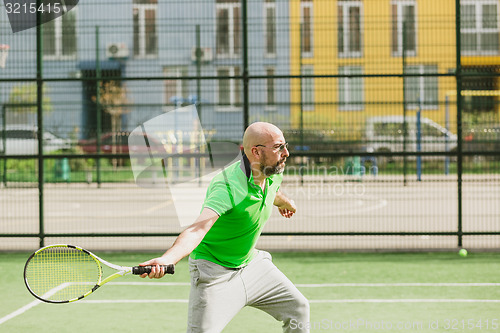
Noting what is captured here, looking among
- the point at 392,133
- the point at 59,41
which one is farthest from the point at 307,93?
the point at 59,41

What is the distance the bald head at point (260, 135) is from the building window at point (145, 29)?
23.3ft

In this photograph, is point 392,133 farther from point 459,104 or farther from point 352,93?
point 459,104

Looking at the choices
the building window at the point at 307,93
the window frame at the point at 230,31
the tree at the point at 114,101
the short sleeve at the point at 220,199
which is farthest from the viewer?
the window frame at the point at 230,31

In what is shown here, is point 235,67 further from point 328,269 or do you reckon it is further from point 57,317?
point 57,317

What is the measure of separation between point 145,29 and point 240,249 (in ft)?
25.8

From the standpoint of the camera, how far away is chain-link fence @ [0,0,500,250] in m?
10.8

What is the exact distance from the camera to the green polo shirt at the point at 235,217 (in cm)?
435

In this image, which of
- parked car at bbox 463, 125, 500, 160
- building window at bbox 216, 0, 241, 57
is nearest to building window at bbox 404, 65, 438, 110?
parked car at bbox 463, 125, 500, 160

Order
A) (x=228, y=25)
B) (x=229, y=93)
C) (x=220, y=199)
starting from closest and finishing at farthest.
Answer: (x=220, y=199) → (x=229, y=93) → (x=228, y=25)

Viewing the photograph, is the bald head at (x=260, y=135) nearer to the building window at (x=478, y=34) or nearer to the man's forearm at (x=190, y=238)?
the man's forearm at (x=190, y=238)

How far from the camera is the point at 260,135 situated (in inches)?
173

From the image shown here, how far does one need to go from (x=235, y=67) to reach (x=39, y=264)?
7.90m

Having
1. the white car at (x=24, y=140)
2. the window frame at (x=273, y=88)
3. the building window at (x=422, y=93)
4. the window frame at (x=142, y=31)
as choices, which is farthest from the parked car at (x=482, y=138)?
the white car at (x=24, y=140)

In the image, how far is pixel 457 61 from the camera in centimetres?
1066
